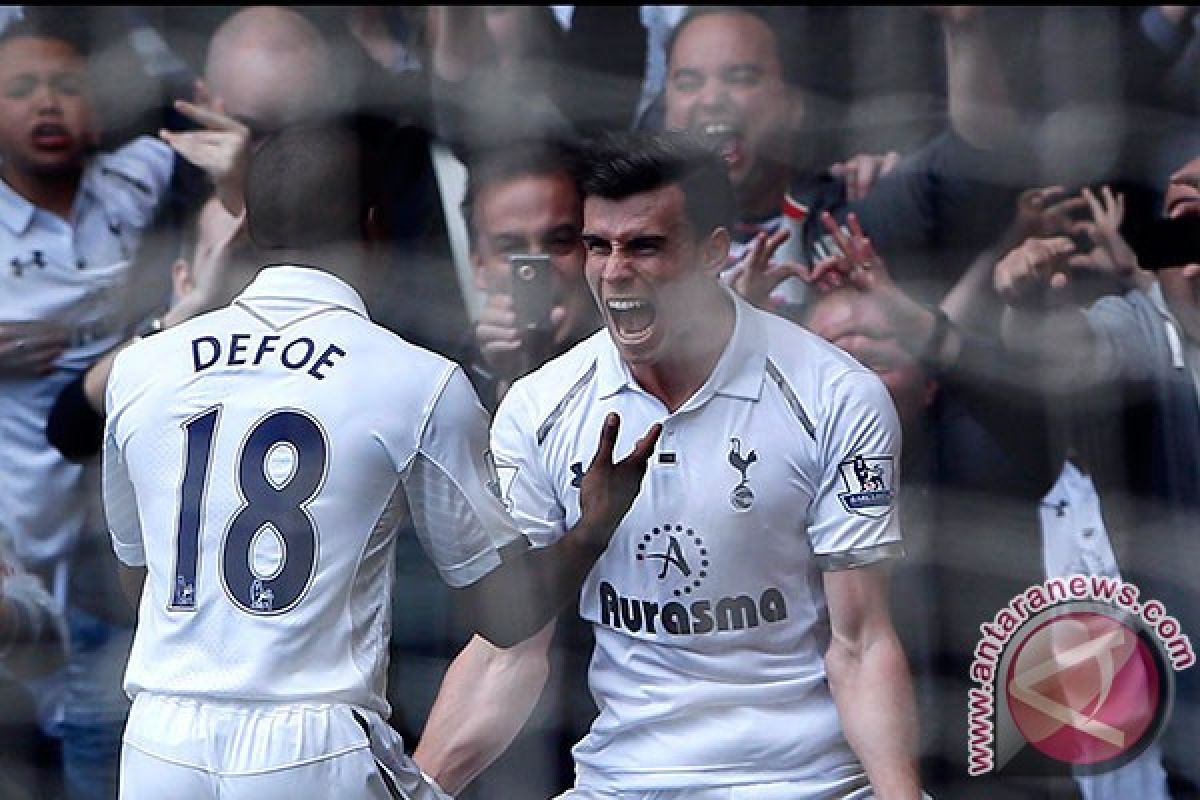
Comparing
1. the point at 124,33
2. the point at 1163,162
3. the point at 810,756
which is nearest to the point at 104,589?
the point at 124,33

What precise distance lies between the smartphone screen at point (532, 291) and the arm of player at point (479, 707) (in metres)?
0.34

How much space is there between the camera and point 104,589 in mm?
2500

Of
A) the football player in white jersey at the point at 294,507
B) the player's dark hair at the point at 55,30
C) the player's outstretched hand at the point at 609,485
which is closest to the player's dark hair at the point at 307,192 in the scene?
the football player in white jersey at the point at 294,507

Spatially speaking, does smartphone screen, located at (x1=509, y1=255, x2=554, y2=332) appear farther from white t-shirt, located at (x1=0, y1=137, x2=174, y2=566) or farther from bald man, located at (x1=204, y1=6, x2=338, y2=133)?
white t-shirt, located at (x1=0, y1=137, x2=174, y2=566)

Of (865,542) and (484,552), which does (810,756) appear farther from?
(484,552)

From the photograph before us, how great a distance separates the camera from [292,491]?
182cm

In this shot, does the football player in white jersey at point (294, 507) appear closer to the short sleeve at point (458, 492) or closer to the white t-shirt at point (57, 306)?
the short sleeve at point (458, 492)

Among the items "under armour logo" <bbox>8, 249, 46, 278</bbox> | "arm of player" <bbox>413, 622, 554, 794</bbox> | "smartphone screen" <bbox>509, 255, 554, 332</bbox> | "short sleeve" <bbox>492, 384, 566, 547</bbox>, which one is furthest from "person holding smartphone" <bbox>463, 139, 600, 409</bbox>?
"under armour logo" <bbox>8, 249, 46, 278</bbox>

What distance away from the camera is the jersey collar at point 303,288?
6.22ft

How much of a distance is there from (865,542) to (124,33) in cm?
122

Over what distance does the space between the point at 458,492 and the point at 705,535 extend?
0.32 meters

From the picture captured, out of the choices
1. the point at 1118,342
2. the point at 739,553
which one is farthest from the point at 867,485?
the point at 1118,342

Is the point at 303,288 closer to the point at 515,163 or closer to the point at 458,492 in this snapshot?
the point at 458,492

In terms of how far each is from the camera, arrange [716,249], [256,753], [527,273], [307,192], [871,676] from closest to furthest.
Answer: [256,753] → [307,192] → [871,676] → [716,249] → [527,273]
